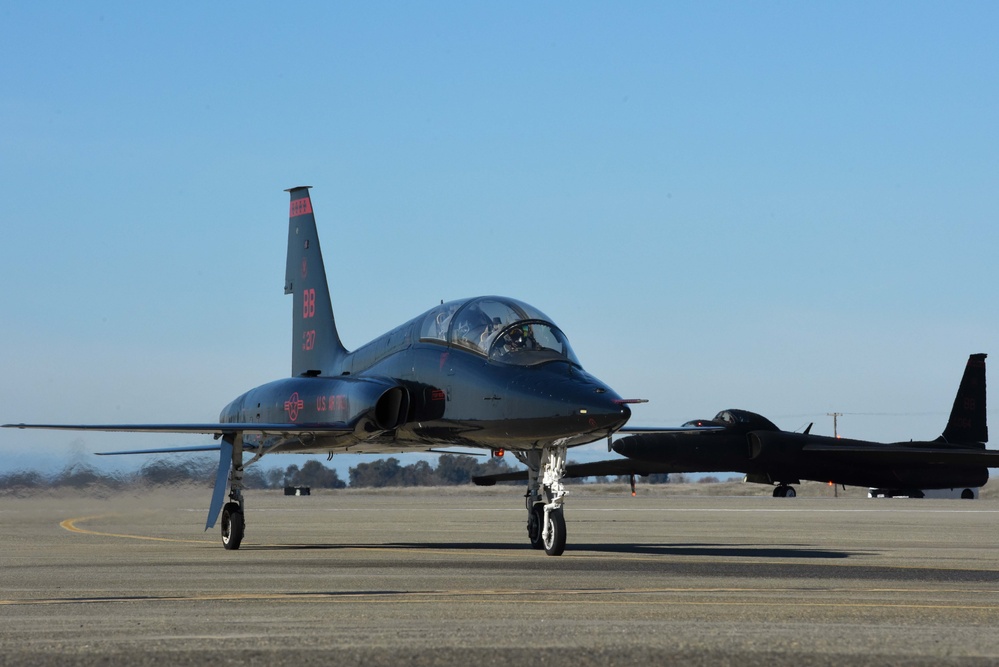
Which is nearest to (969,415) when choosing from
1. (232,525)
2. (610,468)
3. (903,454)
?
(903,454)

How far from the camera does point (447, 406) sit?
1895 cm

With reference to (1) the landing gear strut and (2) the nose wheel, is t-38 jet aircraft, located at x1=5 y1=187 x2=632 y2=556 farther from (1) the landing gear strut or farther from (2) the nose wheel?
(2) the nose wheel

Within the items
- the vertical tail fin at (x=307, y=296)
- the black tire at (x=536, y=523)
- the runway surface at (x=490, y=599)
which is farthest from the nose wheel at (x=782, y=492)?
the black tire at (x=536, y=523)

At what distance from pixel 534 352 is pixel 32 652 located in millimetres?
11162

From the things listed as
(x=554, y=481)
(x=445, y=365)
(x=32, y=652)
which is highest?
(x=445, y=365)

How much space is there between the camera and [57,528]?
1195 inches

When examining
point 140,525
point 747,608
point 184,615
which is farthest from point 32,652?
point 140,525

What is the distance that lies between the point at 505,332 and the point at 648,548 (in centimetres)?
455

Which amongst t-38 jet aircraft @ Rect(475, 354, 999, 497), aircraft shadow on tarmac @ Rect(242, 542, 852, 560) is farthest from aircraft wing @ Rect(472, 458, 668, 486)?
aircraft shadow on tarmac @ Rect(242, 542, 852, 560)

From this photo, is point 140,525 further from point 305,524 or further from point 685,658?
point 685,658

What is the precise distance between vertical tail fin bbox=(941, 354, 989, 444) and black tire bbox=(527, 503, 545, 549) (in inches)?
1765

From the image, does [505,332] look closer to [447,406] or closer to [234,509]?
[447,406]

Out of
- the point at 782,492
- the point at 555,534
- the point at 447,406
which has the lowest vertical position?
the point at 555,534

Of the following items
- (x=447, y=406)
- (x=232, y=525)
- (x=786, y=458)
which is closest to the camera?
(x=447, y=406)
